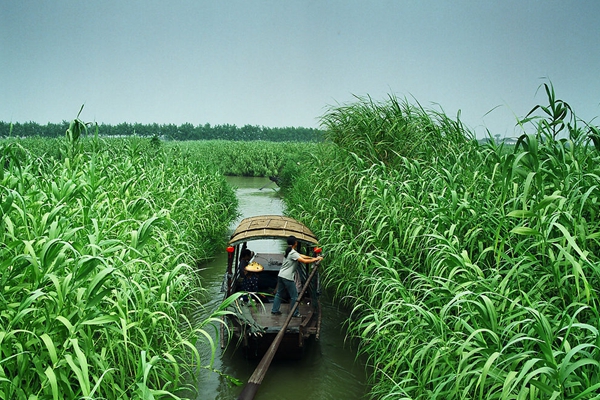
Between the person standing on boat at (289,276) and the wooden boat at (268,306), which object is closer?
the wooden boat at (268,306)

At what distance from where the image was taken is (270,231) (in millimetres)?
6883

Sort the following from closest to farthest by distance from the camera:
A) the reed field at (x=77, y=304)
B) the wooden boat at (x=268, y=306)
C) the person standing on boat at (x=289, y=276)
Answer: the reed field at (x=77, y=304) → the wooden boat at (x=268, y=306) → the person standing on boat at (x=289, y=276)

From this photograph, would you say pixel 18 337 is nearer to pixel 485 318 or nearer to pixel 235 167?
pixel 485 318

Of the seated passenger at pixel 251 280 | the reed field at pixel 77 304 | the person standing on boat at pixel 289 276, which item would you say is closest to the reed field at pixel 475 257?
the person standing on boat at pixel 289 276

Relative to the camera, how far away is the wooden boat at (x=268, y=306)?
219 inches

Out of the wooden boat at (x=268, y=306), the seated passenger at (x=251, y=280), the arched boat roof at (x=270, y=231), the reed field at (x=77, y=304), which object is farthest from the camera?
the seated passenger at (x=251, y=280)

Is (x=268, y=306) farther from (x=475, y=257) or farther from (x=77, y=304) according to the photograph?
(x=77, y=304)

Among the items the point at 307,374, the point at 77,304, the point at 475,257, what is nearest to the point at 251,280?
the point at 307,374

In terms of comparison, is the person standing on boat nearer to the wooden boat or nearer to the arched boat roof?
the wooden boat

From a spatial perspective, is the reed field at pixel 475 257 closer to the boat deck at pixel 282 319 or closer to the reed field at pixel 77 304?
the boat deck at pixel 282 319

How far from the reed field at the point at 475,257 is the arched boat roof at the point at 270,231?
1.80 ft

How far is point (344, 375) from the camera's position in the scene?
18.9ft

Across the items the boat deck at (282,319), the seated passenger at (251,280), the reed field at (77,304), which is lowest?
the boat deck at (282,319)

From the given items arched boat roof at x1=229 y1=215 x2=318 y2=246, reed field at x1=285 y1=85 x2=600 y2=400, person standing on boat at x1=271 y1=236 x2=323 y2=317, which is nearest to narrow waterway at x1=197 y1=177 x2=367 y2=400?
reed field at x1=285 y1=85 x2=600 y2=400
